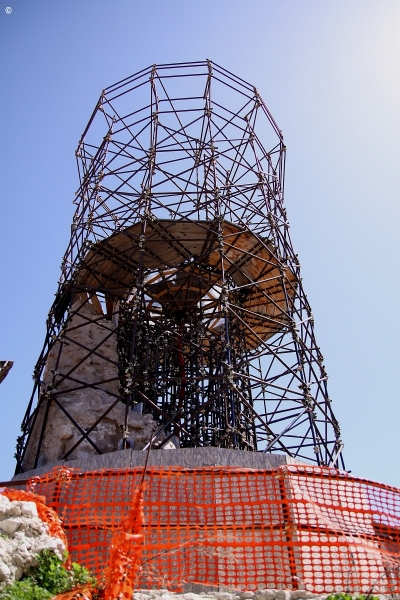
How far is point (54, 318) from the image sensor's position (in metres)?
15.0

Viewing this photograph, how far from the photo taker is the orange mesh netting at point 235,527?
21.7 feet

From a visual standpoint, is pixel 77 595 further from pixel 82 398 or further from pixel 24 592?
pixel 82 398

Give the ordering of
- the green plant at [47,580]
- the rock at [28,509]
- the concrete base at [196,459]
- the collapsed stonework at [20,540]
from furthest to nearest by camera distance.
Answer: the concrete base at [196,459] → the rock at [28,509] → the collapsed stonework at [20,540] → the green plant at [47,580]

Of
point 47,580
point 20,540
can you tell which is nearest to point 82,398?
point 20,540

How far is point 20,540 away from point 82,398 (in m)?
7.18

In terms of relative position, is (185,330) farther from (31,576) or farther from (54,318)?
(31,576)

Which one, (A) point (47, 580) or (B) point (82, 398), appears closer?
(A) point (47, 580)

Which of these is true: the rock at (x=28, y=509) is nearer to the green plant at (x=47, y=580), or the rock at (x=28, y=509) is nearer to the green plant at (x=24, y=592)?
the green plant at (x=47, y=580)

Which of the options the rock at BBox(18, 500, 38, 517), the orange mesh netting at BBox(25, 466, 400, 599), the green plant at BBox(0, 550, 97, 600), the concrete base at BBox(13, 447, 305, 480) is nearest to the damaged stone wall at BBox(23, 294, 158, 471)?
the concrete base at BBox(13, 447, 305, 480)

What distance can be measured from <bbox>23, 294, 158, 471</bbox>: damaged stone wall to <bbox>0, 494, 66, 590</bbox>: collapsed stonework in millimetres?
5148

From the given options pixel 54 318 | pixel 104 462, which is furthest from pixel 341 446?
pixel 54 318

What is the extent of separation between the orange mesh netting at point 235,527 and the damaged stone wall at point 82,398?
366cm

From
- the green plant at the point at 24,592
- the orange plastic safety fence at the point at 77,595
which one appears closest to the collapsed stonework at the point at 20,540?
the green plant at the point at 24,592

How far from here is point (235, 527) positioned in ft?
22.7
